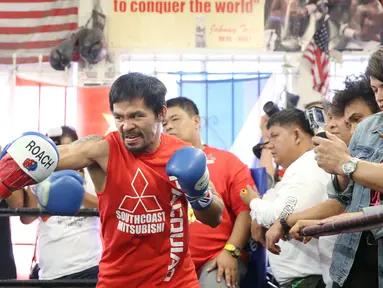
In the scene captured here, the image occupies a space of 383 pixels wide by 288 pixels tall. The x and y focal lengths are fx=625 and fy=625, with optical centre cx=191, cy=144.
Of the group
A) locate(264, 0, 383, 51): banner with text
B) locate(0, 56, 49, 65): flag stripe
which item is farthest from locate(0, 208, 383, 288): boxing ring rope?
locate(264, 0, 383, 51): banner with text

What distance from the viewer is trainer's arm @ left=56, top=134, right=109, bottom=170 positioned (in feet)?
6.81

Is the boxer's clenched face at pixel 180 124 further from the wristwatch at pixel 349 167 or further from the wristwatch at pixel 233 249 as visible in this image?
the wristwatch at pixel 349 167

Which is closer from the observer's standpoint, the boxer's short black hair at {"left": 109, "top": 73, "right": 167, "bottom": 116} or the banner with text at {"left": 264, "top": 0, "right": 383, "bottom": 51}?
the boxer's short black hair at {"left": 109, "top": 73, "right": 167, "bottom": 116}

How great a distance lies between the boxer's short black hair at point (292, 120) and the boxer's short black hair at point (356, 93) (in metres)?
0.48

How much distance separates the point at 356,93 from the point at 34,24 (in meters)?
4.03

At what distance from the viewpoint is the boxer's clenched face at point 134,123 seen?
2.16 meters

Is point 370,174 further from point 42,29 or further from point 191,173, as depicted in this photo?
point 42,29

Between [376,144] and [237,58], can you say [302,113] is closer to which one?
[376,144]

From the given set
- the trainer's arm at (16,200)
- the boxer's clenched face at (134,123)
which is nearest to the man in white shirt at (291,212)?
the boxer's clenched face at (134,123)

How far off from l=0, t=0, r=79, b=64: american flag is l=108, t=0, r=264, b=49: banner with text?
42 centimetres

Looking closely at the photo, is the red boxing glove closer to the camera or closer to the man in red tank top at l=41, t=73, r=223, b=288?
the man in red tank top at l=41, t=73, r=223, b=288

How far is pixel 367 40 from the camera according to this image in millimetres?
5715

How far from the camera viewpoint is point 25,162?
1.89 m

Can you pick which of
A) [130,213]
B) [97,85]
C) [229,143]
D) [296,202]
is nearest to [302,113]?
[296,202]
